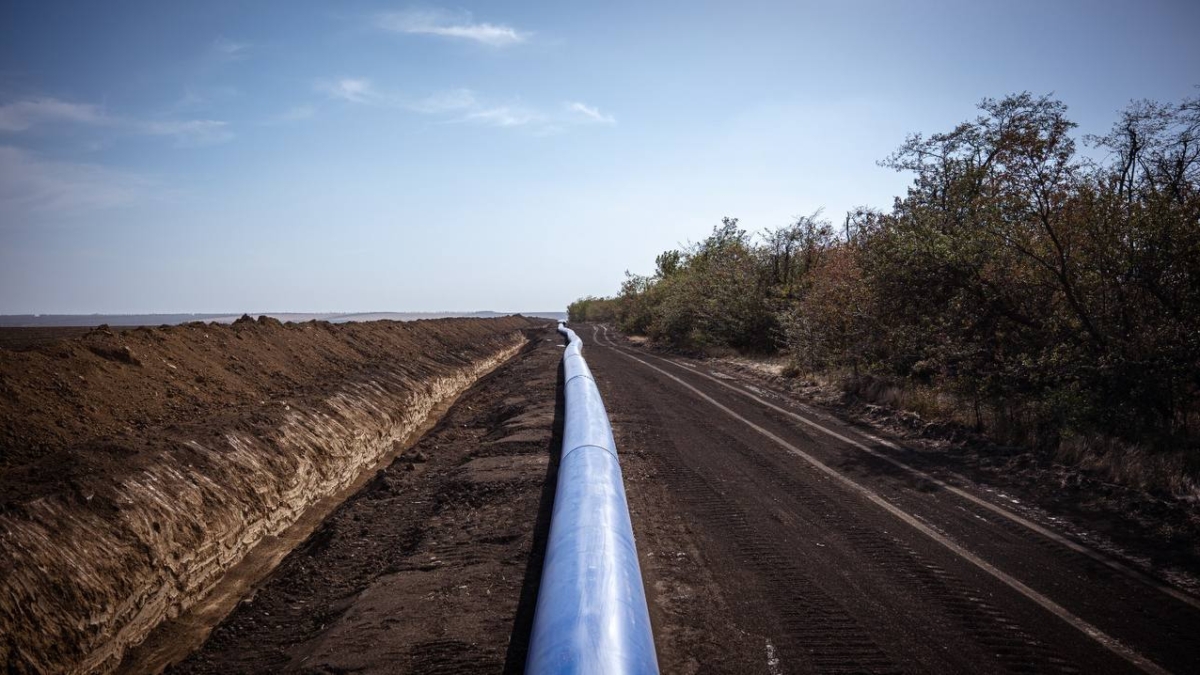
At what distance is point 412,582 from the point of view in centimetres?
477

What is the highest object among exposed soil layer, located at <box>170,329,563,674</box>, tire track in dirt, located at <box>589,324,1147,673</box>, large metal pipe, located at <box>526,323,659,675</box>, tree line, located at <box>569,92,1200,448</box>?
tree line, located at <box>569,92,1200,448</box>

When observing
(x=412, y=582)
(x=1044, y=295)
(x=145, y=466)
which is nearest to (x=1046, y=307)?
(x=1044, y=295)

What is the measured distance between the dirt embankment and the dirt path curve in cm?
425

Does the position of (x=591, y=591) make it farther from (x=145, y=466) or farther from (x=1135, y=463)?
(x=1135, y=463)

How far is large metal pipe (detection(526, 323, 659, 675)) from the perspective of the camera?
115 inches

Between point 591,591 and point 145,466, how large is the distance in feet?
16.6

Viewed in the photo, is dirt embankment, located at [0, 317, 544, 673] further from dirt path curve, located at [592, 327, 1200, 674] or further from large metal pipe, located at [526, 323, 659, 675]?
dirt path curve, located at [592, 327, 1200, 674]

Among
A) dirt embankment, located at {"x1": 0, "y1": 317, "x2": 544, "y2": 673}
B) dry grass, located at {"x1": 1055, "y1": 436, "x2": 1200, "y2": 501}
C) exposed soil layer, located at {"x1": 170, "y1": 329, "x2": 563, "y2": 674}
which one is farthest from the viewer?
dry grass, located at {"x1": 1055, "y1": 436, "x2": 1200, "y2": 501}

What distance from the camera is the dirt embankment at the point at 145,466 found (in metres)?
4.11

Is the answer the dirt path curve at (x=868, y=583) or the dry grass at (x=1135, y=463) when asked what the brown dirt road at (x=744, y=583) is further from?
the dry grass at (x=1135, y=463)

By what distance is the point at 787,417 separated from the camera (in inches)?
432

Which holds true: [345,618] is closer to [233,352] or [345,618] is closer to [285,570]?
[285,570]

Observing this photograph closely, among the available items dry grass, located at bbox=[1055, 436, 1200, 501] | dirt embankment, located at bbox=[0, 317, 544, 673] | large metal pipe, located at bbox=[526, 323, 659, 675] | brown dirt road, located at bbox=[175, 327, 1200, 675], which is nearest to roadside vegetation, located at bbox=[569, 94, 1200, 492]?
dry grass, located at bbox=[1055, 436, 1200, 501]

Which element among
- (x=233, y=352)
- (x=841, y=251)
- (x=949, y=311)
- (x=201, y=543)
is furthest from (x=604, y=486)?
(x=841, y=251)
